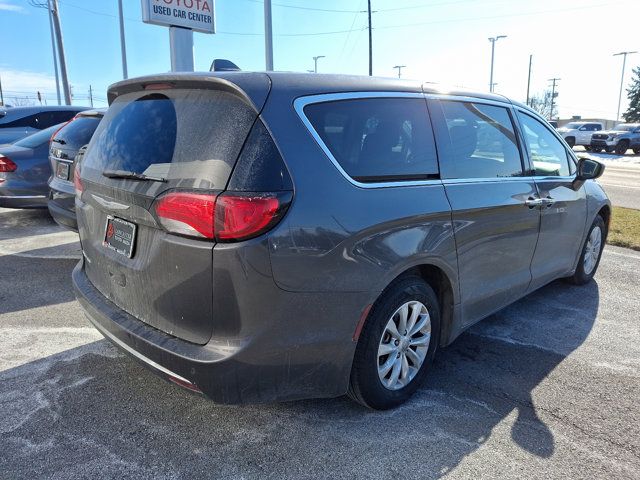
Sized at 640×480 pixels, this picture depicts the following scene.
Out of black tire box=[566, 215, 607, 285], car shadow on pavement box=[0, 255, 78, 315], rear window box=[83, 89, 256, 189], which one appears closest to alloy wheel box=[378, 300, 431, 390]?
rear window box=[83, 89, 256, 189]

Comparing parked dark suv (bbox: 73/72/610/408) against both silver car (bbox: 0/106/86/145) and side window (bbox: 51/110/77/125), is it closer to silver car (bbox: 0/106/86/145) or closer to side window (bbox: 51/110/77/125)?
side window (bbox: 51/110/77/125)

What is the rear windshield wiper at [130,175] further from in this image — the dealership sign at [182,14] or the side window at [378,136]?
the dealership sign at [182,14]

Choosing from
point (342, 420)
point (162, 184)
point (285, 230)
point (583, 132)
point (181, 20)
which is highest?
point (181, 20)

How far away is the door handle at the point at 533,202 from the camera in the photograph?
364 cm

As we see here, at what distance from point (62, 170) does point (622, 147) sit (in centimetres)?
3264

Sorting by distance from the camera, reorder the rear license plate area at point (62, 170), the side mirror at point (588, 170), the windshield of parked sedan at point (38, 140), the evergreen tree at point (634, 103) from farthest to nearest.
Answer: the evergreen tree at point (634, 103), the windshield of parked sedan at point (38, 140), the rear license plate area at point (62, 170), the side mirror at point (588, 170)

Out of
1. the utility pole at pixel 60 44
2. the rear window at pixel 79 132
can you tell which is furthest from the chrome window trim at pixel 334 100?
the utility pole at pixel 60 44

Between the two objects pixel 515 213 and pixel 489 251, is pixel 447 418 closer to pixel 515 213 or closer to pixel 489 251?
pixel 489 251

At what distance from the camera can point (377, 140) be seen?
272 centimetres

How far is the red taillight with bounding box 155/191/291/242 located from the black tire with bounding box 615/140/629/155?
3344 centimetres

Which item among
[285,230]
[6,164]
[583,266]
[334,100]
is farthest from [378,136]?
[6,164]

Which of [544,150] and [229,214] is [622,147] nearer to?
[544,150]

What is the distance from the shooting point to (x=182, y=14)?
453 inches

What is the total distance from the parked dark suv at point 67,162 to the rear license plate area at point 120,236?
271cm
